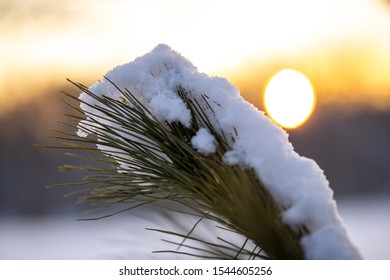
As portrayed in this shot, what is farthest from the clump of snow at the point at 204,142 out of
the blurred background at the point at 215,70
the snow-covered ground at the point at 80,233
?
the blurred background at the point at 215,70

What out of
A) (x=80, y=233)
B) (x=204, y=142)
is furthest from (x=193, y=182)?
(x=80, y=233)

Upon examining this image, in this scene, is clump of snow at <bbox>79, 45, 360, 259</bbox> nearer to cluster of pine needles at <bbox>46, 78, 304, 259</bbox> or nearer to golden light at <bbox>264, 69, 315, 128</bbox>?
cluster of pine needles at <bbox>46, 78, 304, 259</bbox>

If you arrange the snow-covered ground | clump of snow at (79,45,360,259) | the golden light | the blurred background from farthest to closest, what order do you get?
Result: the golden light < the blurred background < the snow-covered ground < clump of snow at (79,45,360,259)

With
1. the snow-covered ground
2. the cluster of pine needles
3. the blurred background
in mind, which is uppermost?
the blurred background

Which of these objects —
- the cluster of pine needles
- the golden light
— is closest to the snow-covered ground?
the golden light

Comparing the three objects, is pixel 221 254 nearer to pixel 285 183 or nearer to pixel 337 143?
pixel 285 183

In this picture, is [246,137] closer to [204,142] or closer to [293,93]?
[204,142]
